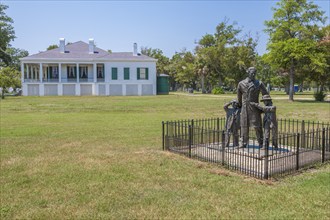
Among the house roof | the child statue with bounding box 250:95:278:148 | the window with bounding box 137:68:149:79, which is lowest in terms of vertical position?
the child statue with bounding box 250:95:278:148

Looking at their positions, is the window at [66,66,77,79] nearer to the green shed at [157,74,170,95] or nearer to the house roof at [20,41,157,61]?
the house roof at [20,41,157,61]

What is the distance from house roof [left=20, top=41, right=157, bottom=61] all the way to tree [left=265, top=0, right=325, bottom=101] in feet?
65.9

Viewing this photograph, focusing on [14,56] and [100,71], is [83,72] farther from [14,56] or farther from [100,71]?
[14,56]

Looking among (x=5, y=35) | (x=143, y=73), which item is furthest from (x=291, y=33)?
(x=5, y=35)

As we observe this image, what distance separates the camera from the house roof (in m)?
46.8

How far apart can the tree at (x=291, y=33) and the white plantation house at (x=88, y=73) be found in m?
20.2

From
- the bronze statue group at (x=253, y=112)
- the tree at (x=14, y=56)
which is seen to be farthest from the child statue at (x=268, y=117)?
the tree at (x=14, y=56)

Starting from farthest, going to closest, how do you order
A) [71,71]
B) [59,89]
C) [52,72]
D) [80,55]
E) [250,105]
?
[71,71], [80,55], [52,72], [59,89], [250,105]

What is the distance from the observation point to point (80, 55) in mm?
48906

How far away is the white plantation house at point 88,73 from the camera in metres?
46.4

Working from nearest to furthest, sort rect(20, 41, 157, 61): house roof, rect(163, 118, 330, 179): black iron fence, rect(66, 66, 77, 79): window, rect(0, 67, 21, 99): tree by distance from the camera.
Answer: rect(163, 118, 330, 179): black iron fence
rect(0, 67, 21, 99): tree
rect(20, 41, 157, 61): house roof
rect(66, 66, 77, 79): window

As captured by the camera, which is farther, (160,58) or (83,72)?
(160,58)

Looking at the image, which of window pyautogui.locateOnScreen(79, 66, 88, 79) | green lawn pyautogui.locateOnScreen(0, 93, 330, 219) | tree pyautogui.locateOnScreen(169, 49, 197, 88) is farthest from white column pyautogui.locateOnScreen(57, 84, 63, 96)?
green lawn pyautogui.locateOnScreen(0, 93, 330, 219)

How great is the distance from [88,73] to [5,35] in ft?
65.4
